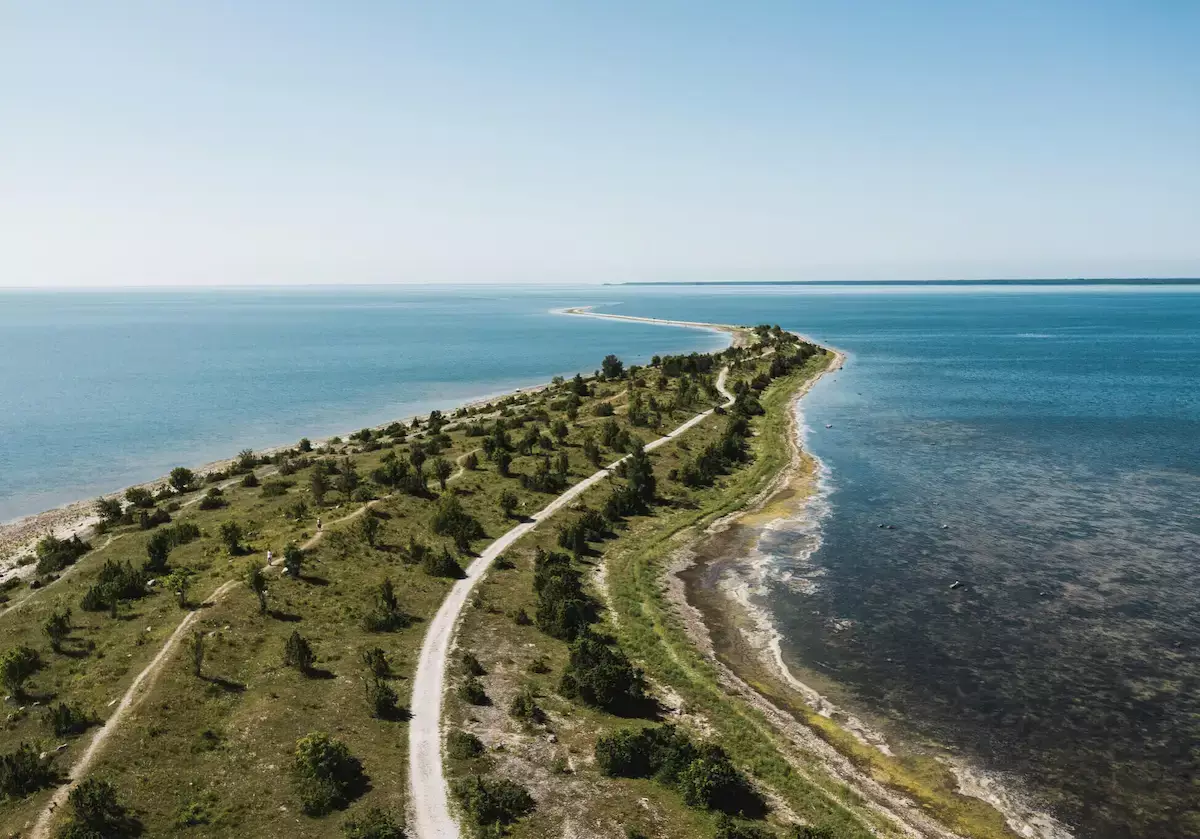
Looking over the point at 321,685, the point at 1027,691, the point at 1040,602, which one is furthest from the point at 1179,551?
the point at 321,685

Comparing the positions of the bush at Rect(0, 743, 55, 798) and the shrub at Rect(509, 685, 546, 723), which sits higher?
the bush at Rect(0, 743, 55, 798)

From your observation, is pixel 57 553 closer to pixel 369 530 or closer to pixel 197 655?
pixel 369 530

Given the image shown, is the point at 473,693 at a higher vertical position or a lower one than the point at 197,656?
lower

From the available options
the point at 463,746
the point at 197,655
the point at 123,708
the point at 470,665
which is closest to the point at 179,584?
the point at 197,655

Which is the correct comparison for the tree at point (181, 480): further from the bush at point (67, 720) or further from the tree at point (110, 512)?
the bush at point (67, 720)

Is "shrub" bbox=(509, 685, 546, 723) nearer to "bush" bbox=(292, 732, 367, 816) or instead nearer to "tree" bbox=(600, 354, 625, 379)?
"bush" bbox=(292, 732, 367, 816)

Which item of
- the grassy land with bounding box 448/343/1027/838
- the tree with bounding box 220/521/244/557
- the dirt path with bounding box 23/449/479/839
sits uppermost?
the tree with bounding box 220/521/244/557

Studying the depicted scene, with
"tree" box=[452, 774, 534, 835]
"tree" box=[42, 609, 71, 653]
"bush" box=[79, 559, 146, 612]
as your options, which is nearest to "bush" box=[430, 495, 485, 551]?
"bush" box=[79, 559, 146, 612]
